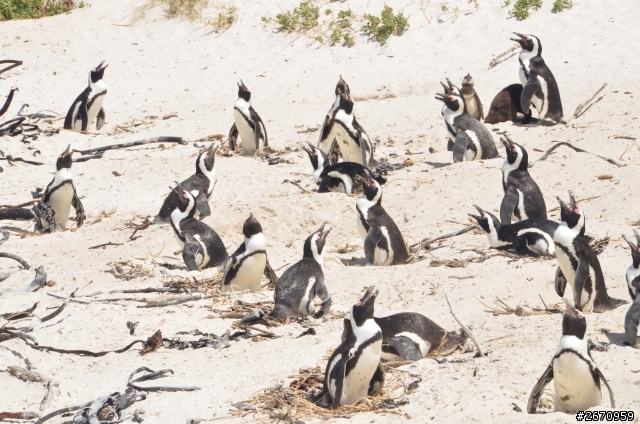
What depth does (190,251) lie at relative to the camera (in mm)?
7777

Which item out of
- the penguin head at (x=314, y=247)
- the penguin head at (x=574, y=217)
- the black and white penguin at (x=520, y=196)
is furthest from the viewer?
the black and white penguin at (x=520, y=196)

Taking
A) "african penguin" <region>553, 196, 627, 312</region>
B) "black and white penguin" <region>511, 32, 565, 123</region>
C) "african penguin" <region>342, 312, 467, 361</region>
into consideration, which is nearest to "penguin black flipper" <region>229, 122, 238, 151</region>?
"black and white penguin" <region>511, 32, 565, 123</region>

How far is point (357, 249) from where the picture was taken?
28.2ft

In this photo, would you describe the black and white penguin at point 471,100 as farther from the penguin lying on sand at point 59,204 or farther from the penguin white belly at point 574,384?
the penguin white belly at point 574,384

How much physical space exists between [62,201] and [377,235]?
324cm

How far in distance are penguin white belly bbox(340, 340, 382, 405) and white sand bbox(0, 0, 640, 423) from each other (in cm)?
18

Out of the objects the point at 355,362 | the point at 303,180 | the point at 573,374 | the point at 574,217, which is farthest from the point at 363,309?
the point at 303,180

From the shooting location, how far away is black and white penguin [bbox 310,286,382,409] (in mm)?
4859

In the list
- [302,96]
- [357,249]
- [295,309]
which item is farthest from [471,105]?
[295,309]

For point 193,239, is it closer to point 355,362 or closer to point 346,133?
point 346,133

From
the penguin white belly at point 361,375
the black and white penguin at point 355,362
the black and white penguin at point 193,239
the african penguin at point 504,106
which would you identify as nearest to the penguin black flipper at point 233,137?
the african penguin at point 504,106

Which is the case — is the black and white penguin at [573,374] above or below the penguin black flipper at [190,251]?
above

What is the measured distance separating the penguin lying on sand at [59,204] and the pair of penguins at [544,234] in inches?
148

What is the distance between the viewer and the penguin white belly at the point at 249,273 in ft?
23.5
